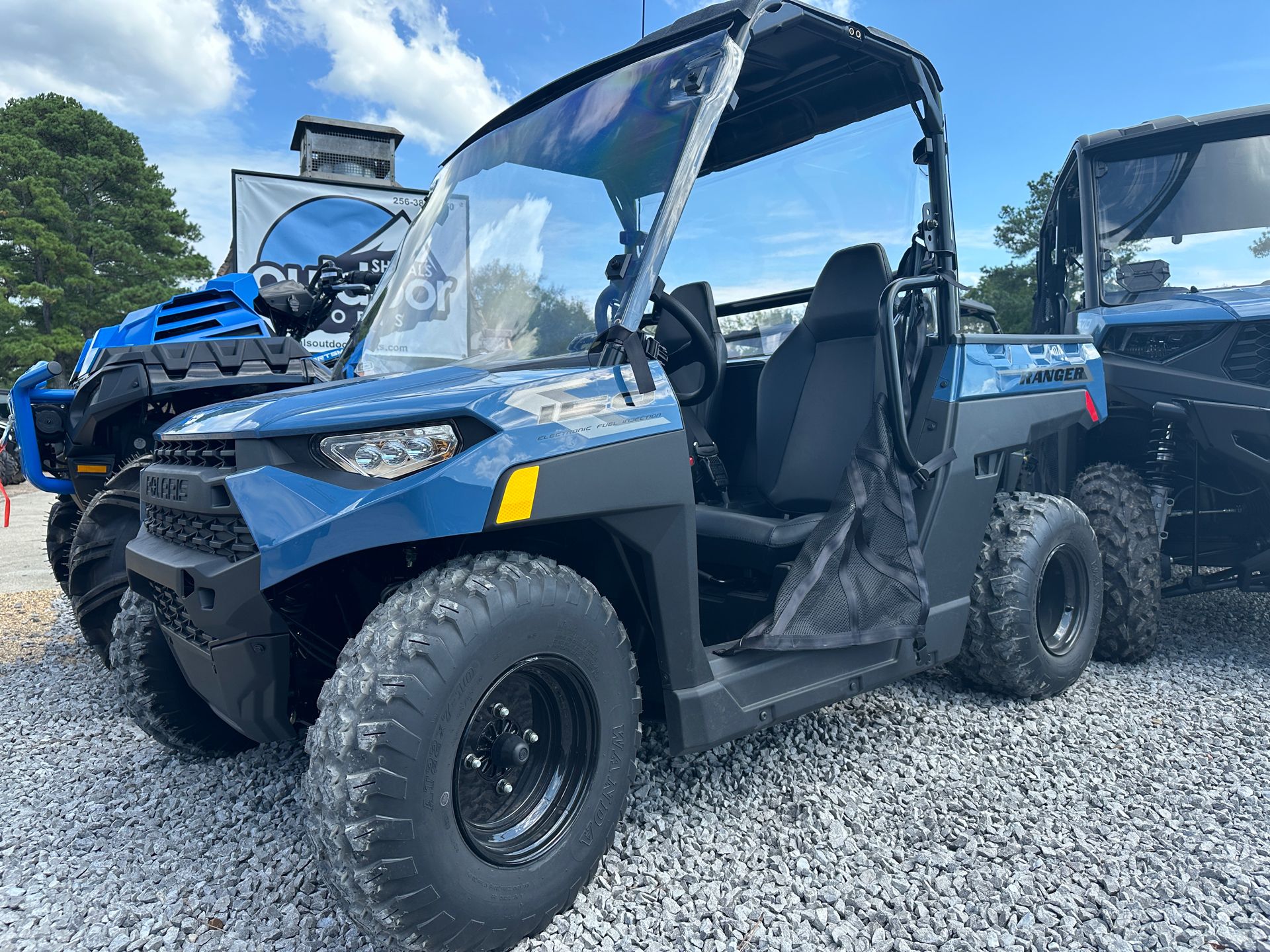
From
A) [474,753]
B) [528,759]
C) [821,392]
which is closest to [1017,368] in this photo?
[821,392]

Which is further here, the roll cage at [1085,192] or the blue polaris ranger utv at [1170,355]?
the roll cage at [1085,192]

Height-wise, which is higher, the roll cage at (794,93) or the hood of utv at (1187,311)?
the roll cage at (794,93)

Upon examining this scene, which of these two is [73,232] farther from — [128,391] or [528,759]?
[528,759]

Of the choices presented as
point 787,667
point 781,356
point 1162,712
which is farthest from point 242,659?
point 1162,712

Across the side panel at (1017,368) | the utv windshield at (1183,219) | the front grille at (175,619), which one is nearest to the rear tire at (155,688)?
the front grille at (175,619)

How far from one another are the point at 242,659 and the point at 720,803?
154 centimetres

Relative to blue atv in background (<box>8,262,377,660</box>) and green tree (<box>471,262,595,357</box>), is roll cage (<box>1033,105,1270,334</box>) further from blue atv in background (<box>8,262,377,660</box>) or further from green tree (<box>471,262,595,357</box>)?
blue atv in background (<box>8,262,377,660</box>)

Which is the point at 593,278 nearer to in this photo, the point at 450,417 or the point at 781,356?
the point at 450,417

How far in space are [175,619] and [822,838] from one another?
1.92 metres

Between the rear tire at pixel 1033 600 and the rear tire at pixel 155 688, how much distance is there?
2.88m

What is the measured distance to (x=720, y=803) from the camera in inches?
113

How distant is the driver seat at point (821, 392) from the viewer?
137 inches

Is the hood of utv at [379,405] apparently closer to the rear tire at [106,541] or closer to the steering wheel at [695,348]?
the steering wheel at [695,348]

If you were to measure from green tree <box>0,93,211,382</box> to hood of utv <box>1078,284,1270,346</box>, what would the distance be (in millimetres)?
24522
